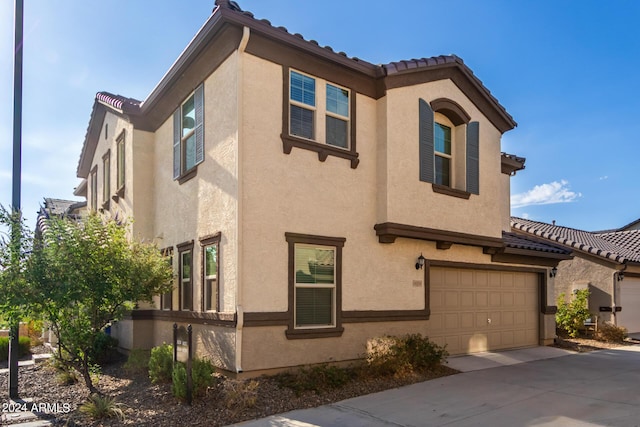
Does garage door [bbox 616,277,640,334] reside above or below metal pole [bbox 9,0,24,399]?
below

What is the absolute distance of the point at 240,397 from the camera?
7691mm

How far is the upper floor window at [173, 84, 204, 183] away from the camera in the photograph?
11.1 m

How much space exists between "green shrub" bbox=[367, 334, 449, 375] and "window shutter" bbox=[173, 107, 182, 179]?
6.22 m

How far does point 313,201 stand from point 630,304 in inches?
612

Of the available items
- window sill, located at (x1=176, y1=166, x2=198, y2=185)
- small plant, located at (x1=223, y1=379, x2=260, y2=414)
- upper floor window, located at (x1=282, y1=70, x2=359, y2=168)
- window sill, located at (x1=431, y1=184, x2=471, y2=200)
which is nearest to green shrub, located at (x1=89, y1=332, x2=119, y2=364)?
window sill, located at (x1=176, y1=166, x2=198, y2=185)

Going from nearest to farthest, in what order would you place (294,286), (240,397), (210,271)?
(240,397) < (294,286) < (210,271)

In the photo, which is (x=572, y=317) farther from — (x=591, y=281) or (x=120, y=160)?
(x=120, y=160)

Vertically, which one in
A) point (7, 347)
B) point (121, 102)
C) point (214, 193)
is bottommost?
point (7, 347)

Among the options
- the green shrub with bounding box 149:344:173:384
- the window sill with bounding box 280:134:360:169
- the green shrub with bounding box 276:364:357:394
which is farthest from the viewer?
the window sill with bounding box 280:134:360:169

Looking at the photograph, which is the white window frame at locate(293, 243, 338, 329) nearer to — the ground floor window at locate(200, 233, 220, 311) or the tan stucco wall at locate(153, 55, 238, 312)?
the tan stucco wall at locate(153, 55, 238, 312)

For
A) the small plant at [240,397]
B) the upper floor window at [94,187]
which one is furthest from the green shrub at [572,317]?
the upper floor window at [94,187]

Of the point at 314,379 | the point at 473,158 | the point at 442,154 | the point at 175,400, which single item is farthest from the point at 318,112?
the point at 175,400

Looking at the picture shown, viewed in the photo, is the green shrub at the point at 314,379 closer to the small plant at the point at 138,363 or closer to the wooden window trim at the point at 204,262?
the wooden window trim at the point at 204,262

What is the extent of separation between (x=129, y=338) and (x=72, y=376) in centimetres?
268
